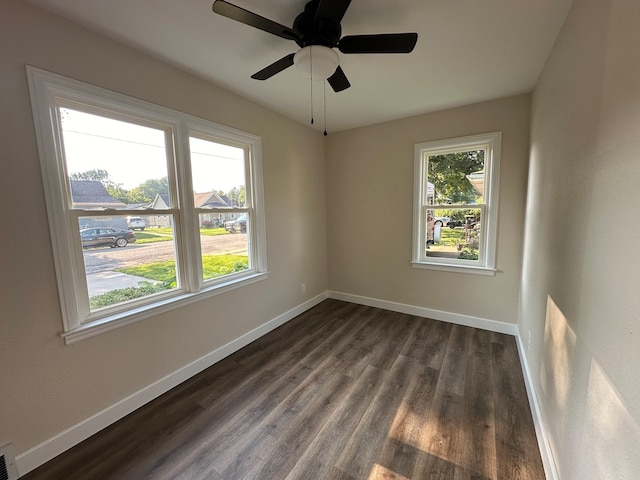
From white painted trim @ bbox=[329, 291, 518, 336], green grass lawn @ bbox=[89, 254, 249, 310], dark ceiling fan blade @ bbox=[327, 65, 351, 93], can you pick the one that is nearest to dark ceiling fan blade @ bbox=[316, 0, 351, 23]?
dark ceiling fan blade @ bbox=[327, 65, 351, 93]

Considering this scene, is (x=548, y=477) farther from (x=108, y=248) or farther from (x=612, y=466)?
(x=108, y=248)

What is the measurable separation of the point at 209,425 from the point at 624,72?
8.88ft

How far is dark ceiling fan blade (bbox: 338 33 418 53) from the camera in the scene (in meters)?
1.36

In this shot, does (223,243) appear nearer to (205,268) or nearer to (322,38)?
(205,268)

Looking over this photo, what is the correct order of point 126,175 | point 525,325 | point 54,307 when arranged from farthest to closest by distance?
1. point 525,325
2. point 126,175
3. point 54,307

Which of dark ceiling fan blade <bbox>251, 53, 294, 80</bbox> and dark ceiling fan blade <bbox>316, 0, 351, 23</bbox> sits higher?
dark ceiling fan blade <bbox>316, 0, 351, 23</bbox>

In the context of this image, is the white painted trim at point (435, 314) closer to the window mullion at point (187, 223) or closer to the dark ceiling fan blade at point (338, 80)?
the window mullion at point (187, 223)

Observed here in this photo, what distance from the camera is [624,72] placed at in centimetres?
83

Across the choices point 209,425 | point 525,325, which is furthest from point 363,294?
point 209,425

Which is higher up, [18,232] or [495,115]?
[495,115]

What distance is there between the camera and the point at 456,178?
3.07 metres

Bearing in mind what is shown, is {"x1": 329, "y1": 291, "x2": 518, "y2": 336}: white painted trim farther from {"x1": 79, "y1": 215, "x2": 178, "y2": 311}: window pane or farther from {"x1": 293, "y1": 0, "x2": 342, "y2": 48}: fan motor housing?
{"x1": 293, "y1": 0, "x2": 342, "y2": 48}: fan motor housing

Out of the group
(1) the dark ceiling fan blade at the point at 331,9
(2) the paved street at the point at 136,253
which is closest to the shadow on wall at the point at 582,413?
(1) the dark ceiling fan blade at the point at 331,9

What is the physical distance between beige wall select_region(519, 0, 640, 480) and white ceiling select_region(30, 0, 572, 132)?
0.33 metres
